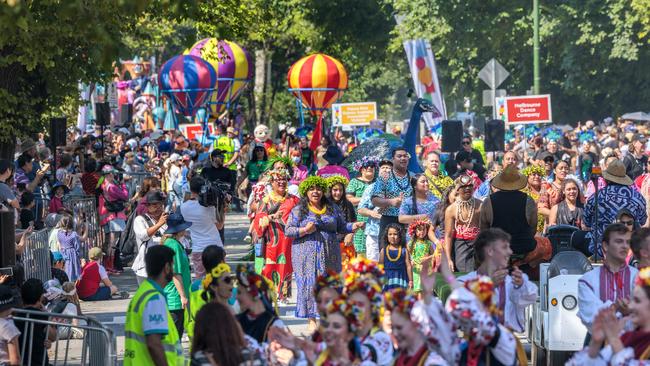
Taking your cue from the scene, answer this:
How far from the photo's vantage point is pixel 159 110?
6241 cm

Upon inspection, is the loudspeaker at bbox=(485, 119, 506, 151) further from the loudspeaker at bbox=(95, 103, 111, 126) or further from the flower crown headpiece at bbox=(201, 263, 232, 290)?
the flower crown headpiece at bbox=(201, 263, 232, 290)

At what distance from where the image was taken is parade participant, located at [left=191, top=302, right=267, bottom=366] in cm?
820

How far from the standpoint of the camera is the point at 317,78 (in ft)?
136

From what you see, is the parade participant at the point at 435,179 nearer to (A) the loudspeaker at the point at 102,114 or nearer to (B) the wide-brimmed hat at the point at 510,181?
(B) the wide-brimmed hat at the point at 510,181

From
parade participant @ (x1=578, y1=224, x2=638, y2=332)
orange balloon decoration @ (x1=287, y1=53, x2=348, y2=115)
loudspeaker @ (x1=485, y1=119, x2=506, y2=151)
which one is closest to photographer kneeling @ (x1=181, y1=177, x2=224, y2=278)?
parade participant @ (x1=578, y1=224, x2=638, y2=332)

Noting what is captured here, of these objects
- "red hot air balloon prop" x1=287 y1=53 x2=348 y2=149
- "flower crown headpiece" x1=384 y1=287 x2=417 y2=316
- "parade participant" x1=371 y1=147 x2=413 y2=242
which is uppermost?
"red hot air balloon prop" x1=287 y1=53 x2=348 y2=149

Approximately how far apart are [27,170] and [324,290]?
13.8 metres

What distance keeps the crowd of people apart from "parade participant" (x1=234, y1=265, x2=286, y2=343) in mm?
12

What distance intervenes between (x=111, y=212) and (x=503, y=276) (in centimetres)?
1379

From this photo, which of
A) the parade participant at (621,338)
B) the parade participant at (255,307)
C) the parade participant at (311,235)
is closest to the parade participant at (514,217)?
the parade participant at (311,235)

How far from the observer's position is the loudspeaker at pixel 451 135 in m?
27.2

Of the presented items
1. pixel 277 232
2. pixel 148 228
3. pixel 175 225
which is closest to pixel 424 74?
pixel 277 232

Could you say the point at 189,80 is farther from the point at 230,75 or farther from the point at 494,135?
the point at 494,135

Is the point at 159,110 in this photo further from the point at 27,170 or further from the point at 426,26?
the point at 27,170
